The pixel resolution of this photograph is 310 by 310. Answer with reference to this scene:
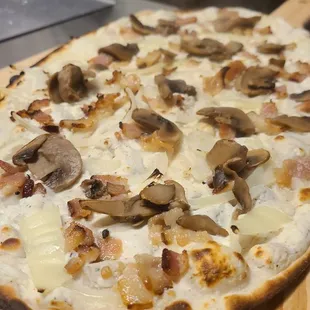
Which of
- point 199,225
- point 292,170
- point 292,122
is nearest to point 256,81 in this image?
point 292,122

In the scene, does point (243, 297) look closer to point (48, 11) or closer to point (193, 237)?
point (193, 237)

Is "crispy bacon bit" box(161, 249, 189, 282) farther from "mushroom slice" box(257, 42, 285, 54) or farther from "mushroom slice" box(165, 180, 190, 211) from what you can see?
"mushroom slice" box(257, 42, 285, 54)

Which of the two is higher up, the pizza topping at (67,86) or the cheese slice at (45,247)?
the pizza topping at (67,86)

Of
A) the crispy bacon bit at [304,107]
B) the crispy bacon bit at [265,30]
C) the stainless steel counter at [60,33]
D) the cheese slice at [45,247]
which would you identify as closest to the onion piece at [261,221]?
the cheese slice at [45,247]

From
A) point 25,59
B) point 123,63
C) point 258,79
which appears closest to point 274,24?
point 258,79

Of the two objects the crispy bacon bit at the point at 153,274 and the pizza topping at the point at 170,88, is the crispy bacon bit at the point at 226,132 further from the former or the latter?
the crispy bacon bit at the point at 153,274
